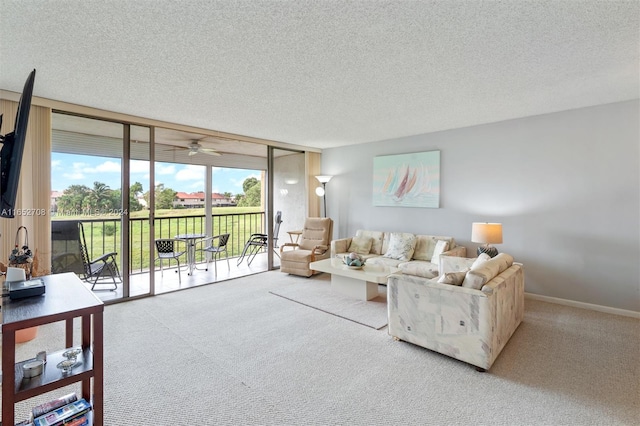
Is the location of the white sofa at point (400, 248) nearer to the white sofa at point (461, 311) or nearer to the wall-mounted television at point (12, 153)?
the white sofa at point (461, 311)

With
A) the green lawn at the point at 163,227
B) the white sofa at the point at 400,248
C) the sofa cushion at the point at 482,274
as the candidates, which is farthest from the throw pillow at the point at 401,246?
the green lawn at the point at 163,227

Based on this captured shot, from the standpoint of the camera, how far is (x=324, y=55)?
240 cm

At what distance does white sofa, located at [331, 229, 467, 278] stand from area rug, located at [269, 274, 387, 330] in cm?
51

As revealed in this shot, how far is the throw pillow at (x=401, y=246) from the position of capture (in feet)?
15.9

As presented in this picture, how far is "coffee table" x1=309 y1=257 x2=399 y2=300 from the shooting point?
3.89 meters

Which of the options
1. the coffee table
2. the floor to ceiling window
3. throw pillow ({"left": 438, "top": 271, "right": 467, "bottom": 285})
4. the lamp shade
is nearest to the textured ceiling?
the floor to ceiling window

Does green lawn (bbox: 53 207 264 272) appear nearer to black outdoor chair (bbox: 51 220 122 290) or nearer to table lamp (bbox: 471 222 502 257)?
black outdoor chair (bbox: 51 220 122 290)

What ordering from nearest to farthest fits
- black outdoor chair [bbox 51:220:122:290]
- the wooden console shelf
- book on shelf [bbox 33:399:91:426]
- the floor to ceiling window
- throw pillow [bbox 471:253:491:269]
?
the wooden console shelf < book on shelf [bbox 33:399:91:426] < throw pillow [bbox 471:253:491:269] < black outdoor chair [bbox 51:220:122:290] < the floor to ceiling window

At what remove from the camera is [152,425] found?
1842 mm

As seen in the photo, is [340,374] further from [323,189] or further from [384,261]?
[323,189]

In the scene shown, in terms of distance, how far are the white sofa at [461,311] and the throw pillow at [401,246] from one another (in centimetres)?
185

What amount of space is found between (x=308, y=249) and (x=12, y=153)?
4.57 meters

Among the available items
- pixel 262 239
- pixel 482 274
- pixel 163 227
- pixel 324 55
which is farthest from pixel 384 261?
pixel 163 227

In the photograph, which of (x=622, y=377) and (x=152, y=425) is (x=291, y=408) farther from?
(x=622, y=377)
